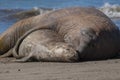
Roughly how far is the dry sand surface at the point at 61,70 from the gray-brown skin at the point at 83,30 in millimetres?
321

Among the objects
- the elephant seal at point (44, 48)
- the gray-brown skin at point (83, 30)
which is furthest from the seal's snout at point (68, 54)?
the gray-brown skin at point (83, 30)

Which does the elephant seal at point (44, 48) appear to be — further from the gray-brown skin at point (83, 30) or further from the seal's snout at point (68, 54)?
the gray-brown skin at point (83, 30)

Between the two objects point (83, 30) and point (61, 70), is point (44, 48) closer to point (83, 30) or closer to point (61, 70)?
point (83, 30)

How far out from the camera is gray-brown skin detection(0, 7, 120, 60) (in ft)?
28.0

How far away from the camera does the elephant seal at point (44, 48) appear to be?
8.27m

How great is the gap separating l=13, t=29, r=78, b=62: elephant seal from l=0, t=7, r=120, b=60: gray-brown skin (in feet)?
0.55

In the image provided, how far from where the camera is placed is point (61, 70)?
723 cm

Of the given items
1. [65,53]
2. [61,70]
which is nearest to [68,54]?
[65,53]

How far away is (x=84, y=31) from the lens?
28.5ft

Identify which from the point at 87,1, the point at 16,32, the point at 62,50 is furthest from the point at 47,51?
the point at 87,1

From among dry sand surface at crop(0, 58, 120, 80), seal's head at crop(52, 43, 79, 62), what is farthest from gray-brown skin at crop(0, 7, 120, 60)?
dry sand surface at crop(0, 58, 120, 80)

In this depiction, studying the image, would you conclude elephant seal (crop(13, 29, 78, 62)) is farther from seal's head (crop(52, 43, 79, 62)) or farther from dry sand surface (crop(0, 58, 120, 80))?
dry sand surface (crop(0, 58, 120, 80))

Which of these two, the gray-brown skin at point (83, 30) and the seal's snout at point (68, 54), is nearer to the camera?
the seal's snout at point (68, 54)

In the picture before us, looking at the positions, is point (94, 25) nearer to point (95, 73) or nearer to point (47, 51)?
point (47, 51)
